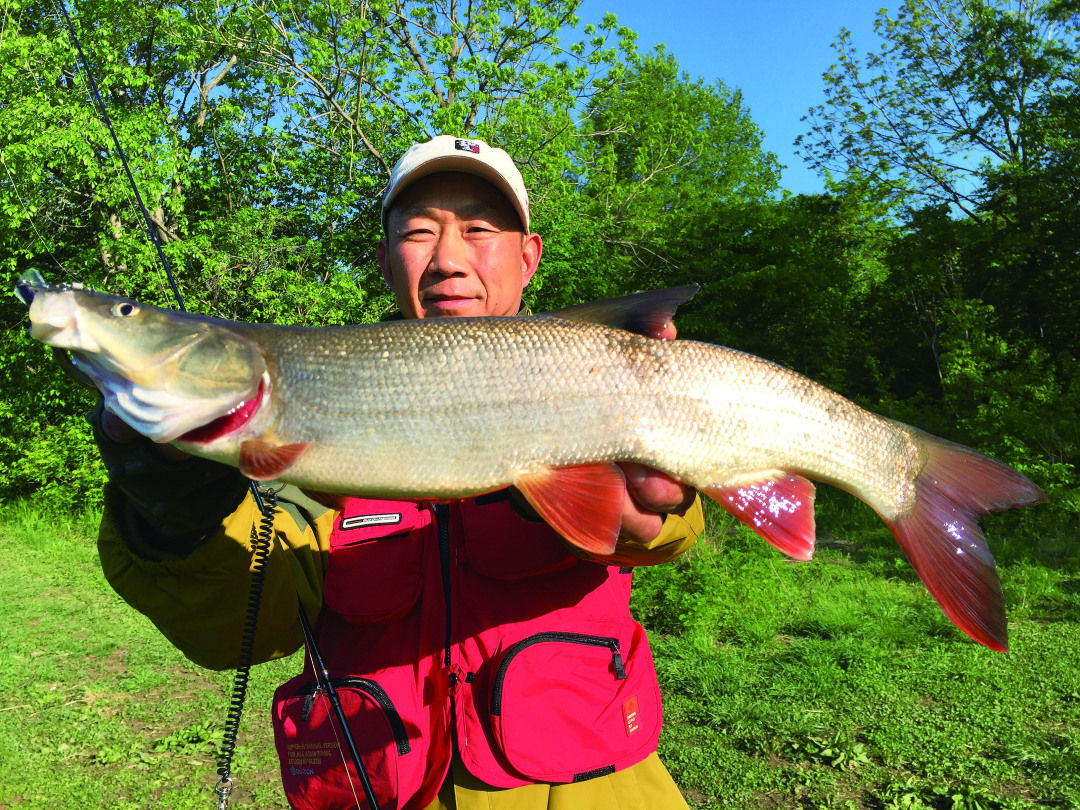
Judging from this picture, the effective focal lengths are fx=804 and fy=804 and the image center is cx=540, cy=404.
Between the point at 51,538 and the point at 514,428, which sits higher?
the point at 514,428

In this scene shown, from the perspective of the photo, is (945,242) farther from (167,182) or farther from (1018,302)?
(167,182)

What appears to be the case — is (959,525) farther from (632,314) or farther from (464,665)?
(464,665)

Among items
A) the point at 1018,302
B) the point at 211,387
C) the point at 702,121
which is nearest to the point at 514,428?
the point at 211,387

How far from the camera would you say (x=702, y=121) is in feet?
128

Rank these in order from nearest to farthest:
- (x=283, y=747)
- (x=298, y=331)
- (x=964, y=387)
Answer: (x=298, y=331)
(x=283, y=747)
(x=964, y=387)

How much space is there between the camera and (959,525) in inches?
100

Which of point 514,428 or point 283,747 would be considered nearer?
point 514,428

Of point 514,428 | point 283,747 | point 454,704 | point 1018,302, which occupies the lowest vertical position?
point 283,747

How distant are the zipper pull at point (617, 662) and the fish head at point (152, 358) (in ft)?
4.43

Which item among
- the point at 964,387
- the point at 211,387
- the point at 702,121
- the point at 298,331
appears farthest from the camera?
the point at 702,121

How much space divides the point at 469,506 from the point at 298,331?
0.82 metres

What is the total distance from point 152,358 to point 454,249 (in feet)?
4.29

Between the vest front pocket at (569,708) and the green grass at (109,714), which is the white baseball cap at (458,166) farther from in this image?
the green grass at (109,714)

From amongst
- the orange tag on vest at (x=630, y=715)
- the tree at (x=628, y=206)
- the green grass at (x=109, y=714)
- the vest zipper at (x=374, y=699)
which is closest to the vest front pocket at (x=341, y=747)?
the vest zipper at (x=374, y=699)
